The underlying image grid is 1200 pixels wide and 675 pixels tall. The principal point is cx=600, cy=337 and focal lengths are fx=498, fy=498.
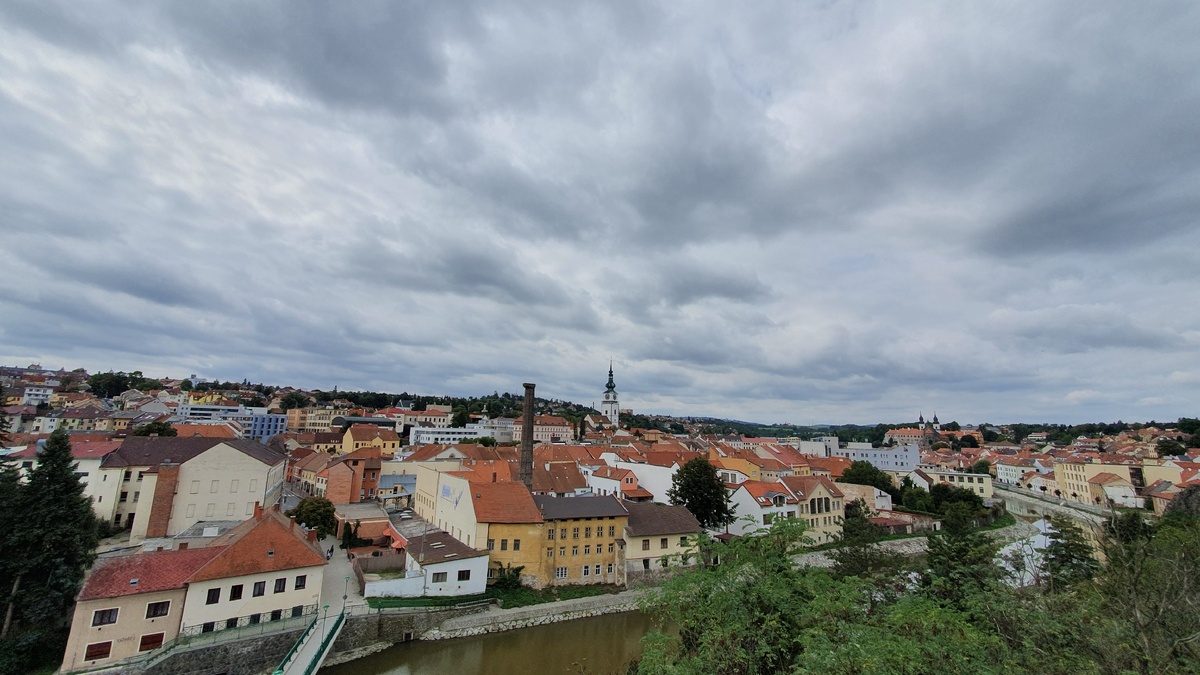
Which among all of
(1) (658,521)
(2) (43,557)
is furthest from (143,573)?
(1) (658,521)

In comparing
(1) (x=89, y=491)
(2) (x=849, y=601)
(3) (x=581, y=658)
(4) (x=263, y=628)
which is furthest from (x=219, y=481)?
(2) (x=849, y=601)

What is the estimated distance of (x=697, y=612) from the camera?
29.1ft

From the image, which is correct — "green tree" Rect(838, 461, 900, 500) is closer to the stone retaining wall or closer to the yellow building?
the yellow building

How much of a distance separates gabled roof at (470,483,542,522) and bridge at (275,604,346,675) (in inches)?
277

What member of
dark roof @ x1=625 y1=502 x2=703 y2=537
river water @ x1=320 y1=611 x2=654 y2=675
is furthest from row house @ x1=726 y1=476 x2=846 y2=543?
river water @ x1=320 y1=611 x2=654 y2=675

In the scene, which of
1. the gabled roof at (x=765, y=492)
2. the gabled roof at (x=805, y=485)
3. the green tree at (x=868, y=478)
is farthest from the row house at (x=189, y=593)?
the green tree at (x=868, y=478)

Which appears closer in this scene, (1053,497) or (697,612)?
(697,612)

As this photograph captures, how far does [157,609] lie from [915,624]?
2149cm

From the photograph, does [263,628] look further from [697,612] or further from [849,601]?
[849,601]

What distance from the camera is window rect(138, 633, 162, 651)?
1579cm

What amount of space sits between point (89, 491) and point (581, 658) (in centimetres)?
2847

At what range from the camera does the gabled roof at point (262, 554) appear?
55.8 ft

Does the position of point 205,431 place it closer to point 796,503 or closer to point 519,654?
point 519,654

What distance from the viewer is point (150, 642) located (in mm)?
15898
